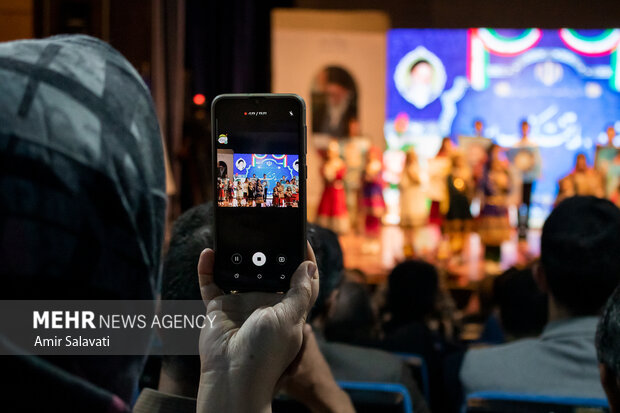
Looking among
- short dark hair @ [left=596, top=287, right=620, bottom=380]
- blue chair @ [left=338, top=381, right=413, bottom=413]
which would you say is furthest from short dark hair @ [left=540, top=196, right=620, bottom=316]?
short dark hair @ [left=596, top=287, right=620, bottom=380]

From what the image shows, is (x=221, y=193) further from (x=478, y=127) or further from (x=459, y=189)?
(x=478, y=127)

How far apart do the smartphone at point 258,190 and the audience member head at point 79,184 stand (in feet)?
0.78

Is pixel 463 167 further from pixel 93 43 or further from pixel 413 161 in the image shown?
pixel 93 43

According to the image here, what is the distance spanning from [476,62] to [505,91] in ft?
1.18

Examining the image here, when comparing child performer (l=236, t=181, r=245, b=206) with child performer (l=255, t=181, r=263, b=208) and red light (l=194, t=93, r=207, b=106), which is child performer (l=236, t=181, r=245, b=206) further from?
red light (l=194, t=93, r=207, b=106)

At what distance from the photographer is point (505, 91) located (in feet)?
19.7

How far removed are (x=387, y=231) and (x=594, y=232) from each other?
15.3ft

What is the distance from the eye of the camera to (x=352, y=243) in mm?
5820

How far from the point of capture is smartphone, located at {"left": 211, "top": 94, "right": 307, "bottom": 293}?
22.5 inches

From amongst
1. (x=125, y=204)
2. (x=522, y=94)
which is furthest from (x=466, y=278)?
(x=125, y=204)

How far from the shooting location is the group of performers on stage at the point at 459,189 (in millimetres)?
5418

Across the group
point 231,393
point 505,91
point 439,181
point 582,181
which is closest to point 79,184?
→ point 231,393

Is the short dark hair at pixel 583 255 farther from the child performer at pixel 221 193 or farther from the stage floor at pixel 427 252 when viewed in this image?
the stage floor at pixel 427 252

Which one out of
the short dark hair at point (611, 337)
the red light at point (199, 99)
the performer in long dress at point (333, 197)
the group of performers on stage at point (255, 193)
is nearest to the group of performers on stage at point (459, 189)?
the performer in long dress at point (333, 197)
